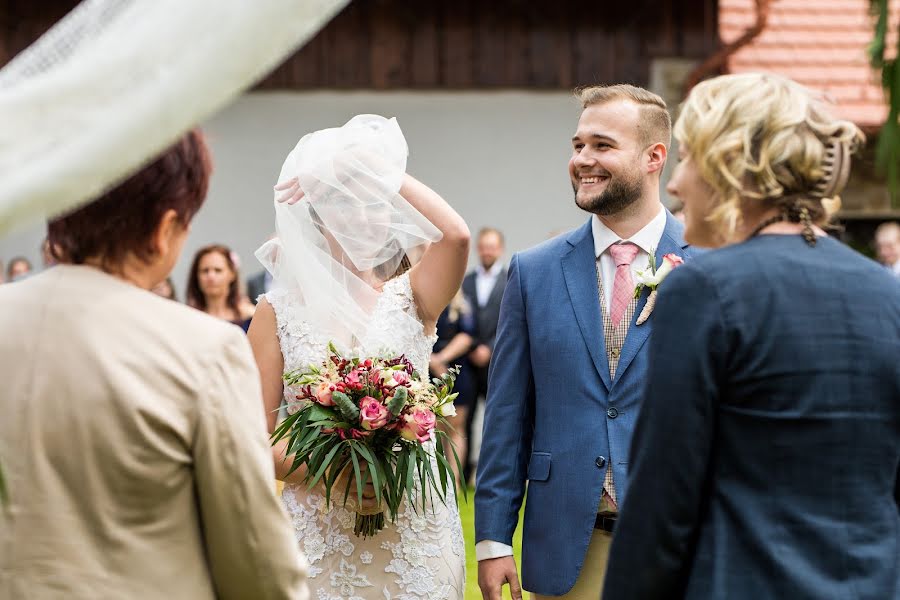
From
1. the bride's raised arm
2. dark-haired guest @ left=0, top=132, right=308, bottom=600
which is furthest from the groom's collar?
dark-haired guest @ left=0, top=132, right=308, bottom=600

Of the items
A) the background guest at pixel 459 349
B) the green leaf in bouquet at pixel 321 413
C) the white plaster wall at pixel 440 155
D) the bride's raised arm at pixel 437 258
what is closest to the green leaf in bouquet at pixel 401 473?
the green leaf in bouquet at pixel 321 413

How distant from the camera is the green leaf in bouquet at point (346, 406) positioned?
151 inches

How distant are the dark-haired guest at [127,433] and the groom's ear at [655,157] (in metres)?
2.00

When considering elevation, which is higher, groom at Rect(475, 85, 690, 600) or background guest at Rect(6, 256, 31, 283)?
groom at Rect(475, 85, 690, 600)

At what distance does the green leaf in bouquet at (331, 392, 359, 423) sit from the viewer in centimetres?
385

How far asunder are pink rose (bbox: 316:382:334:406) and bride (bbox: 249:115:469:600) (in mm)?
200

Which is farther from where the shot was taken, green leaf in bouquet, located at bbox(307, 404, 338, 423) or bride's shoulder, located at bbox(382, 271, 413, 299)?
bride's shoulder, located at bbox(382, 271, 413, 299)

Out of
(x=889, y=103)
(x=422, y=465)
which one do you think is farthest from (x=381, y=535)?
(x=889, y=103)

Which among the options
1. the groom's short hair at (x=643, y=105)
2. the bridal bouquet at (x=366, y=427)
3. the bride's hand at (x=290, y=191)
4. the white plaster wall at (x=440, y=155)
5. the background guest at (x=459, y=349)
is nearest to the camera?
the bridal bouquet at (x=366, y=427)

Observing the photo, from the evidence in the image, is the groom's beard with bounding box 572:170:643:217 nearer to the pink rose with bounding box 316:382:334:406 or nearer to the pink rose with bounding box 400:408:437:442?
the pink rose with bounding box 400:408:437:442

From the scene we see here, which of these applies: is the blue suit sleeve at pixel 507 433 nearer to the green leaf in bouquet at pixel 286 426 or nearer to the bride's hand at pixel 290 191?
the green leaf in bouquet at pixel 286 426

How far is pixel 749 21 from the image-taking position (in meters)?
13.9

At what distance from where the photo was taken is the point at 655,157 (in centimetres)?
407

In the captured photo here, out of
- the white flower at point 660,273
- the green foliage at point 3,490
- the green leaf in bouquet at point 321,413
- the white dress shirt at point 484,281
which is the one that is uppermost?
the white flower at point 660,273
